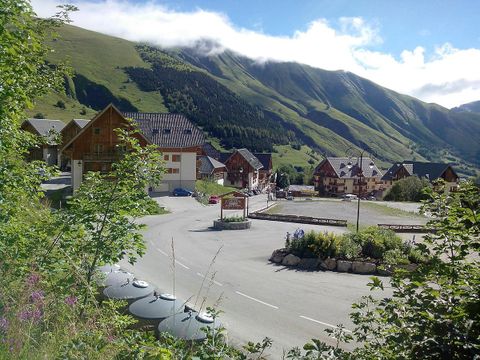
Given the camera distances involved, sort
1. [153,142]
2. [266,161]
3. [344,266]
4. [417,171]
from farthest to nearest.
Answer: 1. [266,161]
2. [417,171]
3. [153,142]
4. [344,266]

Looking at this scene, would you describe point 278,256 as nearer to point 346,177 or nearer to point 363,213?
point 363,213

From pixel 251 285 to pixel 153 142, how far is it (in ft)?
131

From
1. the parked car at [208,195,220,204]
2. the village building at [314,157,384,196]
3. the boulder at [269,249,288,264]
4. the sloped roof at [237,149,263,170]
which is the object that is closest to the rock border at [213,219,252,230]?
the boulder at [269,249,288,264]

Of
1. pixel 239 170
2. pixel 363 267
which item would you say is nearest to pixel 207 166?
pixel 239 170

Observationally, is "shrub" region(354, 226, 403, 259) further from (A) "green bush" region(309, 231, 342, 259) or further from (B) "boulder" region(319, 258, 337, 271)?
(B) "boulder" region(319, 258, 337, 271)

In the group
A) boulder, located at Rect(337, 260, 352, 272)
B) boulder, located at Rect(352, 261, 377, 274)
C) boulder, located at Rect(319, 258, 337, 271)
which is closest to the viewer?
boulder, located at Rect(352, 261, 377, 274)

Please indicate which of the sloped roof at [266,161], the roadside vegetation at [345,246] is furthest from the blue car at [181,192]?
the sloped roof at [266,161]

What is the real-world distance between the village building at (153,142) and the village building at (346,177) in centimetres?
6255

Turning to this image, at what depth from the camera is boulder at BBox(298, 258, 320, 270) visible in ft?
76.3

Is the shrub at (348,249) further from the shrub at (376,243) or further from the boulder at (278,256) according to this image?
the boulder at (278,256)

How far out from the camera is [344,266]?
893 inches

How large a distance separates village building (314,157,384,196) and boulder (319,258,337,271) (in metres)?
94.6

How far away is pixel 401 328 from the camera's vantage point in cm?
410

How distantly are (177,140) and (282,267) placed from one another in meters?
40.4
